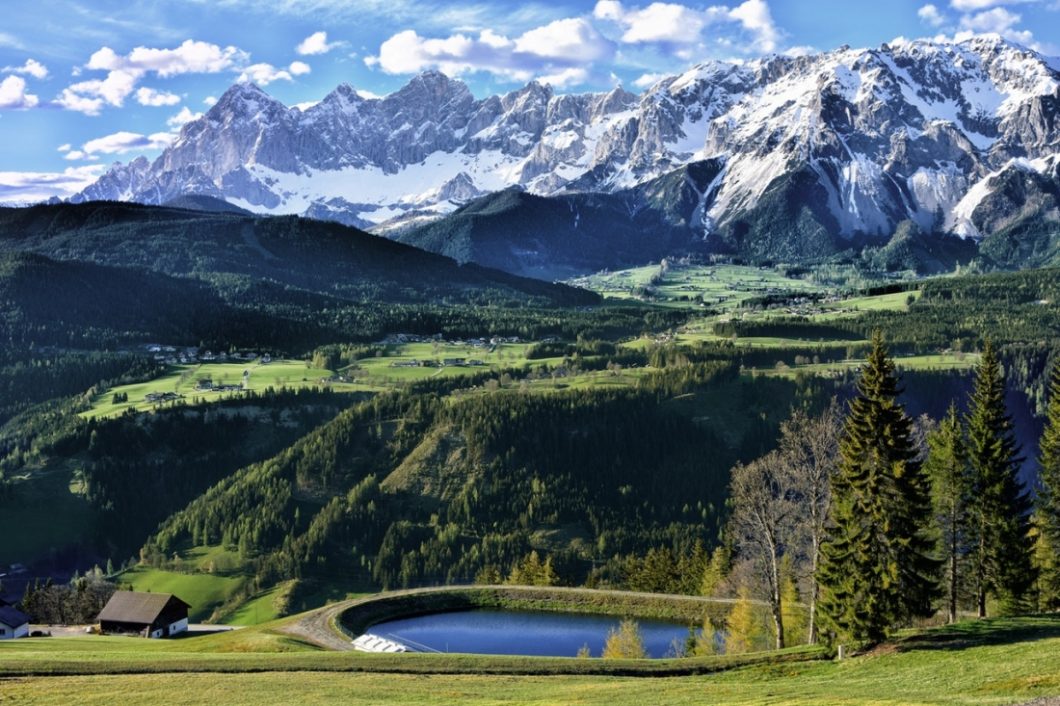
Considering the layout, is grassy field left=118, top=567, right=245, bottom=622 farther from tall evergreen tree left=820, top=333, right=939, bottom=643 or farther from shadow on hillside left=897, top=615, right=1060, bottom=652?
shadow on hillside left=897, top=615, right=1060, bottom=652

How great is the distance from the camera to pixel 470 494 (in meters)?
192

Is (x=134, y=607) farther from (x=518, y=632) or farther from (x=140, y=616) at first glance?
(x=518, y=632)

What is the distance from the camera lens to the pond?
81.6 metres

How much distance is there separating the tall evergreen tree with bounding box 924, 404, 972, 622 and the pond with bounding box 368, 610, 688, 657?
22058 mm

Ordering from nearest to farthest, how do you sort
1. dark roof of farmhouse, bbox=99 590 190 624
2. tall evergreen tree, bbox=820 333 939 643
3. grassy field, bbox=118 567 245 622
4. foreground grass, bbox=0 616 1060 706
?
foreground grass, bbox=0 616 1060 706
tall evergreen tree, bbox=820 333 939 643
dark roof of farmhouse, bbox=99 590 190 624
grassy field, bbox=118 567 245 622

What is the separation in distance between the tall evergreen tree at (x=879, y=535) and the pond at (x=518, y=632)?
79.1 ft

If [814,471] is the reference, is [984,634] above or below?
below

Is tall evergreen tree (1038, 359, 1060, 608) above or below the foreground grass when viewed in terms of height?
above

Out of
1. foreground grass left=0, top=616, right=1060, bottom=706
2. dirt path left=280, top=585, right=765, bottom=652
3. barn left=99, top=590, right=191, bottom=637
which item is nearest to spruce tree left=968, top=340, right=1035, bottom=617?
foreground grass left=0, top=616, right=1060, bottom=706

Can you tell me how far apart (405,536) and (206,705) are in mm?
134158

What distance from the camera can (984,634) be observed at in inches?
2216

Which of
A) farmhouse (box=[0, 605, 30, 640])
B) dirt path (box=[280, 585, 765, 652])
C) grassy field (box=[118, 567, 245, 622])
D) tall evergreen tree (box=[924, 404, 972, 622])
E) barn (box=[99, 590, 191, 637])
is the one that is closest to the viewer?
tall evergreen tree (box=[924, 404, 972, 622])

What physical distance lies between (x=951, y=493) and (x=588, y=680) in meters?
31.6

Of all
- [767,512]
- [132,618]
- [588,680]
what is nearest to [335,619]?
[132,618]
